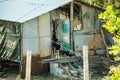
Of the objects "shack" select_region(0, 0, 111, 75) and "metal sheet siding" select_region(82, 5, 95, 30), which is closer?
"shack" select_region(0, 0, 111, 75)

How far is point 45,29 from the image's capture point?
13.9 metres

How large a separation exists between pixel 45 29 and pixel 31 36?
92 centimetres

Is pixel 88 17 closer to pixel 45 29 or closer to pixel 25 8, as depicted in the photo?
pixel 45 29

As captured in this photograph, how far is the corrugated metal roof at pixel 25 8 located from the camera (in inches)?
515

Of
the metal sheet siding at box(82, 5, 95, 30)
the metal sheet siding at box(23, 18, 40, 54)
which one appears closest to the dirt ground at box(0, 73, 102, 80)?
the metal sheet siding at box(23, 18, 40, 54)

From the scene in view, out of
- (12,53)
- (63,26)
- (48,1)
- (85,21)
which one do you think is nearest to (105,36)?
(85,21)

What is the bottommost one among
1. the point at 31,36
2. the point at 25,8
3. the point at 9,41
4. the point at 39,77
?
the point at 39,77

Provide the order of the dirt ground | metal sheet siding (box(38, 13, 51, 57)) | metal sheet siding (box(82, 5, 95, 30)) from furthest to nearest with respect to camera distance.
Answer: metal sheet siding (box(82, 5, 95, 30)), metal sheet siding (box(38, 13, 51, 57)), the dirt ground

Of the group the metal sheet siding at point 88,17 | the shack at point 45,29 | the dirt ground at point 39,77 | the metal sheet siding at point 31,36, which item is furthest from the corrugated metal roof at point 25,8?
the dirt ground at point 39,77

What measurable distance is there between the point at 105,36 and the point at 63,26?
262 centimetres

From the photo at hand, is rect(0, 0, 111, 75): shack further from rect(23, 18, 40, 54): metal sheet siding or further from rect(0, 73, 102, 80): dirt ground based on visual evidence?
rect(0, 73, 102, 80): dirt ground

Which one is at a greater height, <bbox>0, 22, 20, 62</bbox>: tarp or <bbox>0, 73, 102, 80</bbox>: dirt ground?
<bbox>0, 22, 20, 62</bbox>: tarp

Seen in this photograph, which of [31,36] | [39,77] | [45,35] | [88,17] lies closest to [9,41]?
[31,36]

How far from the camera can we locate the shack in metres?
13.0
